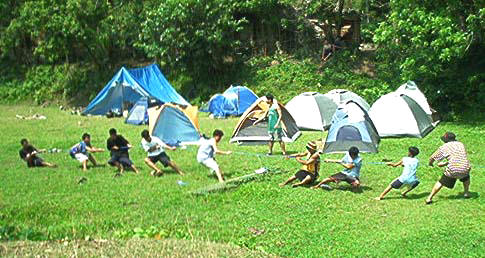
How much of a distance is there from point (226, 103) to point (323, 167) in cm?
1017

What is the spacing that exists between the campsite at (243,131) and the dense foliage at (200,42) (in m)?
0.09

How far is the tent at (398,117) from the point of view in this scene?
15.3 meters

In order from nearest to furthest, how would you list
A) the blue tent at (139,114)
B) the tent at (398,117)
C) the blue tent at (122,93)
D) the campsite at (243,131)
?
the campsite at (243,131)
the tent at (398,117)
the blue tent at (139,114)
the blue tent at (122,93)

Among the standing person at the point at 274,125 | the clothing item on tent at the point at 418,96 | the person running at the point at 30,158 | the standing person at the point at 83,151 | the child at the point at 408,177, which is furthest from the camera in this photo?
the clothing item on tent at the point at 418,96

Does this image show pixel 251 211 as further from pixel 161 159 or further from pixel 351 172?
pixel 161 159

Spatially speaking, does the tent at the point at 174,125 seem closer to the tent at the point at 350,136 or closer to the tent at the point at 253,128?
the tent at the point at 253,128

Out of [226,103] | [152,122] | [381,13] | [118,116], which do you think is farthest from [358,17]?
[152,122]

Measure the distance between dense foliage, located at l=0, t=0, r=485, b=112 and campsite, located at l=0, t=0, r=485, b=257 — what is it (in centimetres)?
9

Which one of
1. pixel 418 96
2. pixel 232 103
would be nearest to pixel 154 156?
pixel 418 96

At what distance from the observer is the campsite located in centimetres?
751

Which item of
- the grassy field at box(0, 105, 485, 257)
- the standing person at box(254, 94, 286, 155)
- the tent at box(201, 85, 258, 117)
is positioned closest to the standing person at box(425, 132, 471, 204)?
the grassy field at box(0, 105, 485, 257)

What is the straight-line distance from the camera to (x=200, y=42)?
24.9m

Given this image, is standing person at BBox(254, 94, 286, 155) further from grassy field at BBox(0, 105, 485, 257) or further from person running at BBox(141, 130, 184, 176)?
person running at BBox(141, 130, 184, 176)

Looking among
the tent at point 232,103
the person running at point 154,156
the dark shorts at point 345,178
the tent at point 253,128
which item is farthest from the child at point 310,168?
the tent at point 232,103
